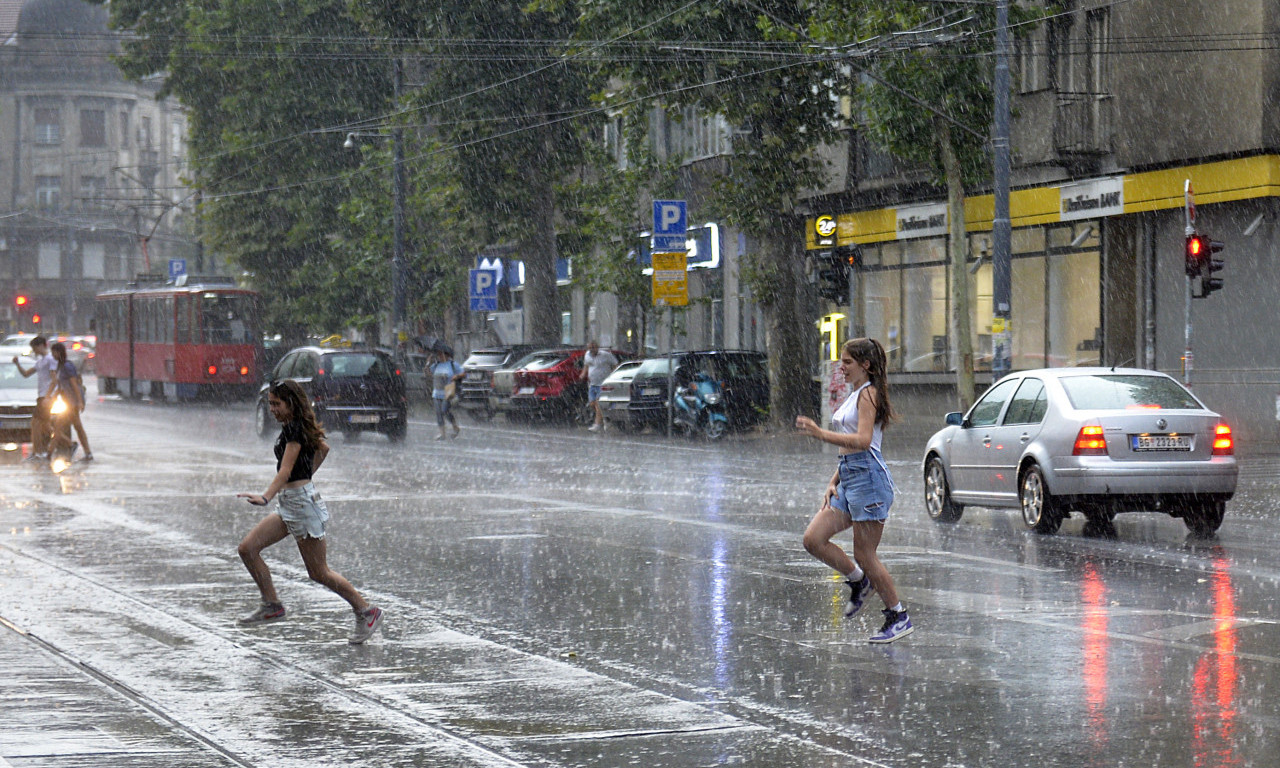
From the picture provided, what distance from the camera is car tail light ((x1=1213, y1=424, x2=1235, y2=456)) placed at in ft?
47.7

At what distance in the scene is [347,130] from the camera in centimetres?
5062

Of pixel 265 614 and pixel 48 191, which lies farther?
pixel 48 191

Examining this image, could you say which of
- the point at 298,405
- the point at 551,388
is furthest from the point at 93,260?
the point at 298,405

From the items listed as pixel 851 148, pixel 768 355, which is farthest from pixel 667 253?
pixel 851 148

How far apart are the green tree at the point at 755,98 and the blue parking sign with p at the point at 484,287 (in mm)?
9827

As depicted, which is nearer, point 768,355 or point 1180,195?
point 1180,195

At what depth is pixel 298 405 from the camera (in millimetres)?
9305

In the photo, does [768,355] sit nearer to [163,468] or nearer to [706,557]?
[163,468]

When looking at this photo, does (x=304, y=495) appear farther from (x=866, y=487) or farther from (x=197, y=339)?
(x=197, y=339)

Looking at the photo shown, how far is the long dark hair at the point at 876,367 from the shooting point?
900cm

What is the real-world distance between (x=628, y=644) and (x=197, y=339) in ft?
135

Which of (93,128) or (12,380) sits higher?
(93,128)

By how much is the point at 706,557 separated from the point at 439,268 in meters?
37.8

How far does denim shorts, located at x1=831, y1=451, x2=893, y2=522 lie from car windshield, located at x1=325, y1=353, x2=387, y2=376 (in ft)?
74.5
